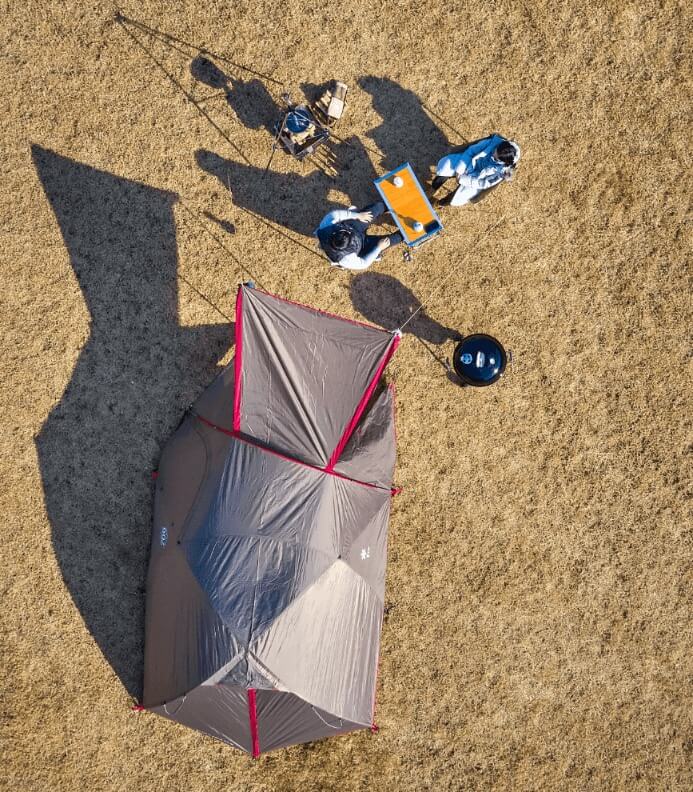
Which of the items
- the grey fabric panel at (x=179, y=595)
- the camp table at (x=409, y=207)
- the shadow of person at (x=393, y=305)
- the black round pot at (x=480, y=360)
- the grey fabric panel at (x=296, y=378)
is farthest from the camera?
the shadow of person at (x=393, y=305)

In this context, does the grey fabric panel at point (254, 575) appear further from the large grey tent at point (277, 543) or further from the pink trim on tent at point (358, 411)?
the pink trim on tent at point (358, 411)

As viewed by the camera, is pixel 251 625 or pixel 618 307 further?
pixel 618 307

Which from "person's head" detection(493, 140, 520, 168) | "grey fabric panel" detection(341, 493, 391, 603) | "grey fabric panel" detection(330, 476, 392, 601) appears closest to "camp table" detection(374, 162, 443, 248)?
"person's head" detection(493, 140, 520, 168)

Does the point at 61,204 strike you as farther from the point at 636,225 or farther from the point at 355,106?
the point at 636,225

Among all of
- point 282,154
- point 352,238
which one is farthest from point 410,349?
point 282,154

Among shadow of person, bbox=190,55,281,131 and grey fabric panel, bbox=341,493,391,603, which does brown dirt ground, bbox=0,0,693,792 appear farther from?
grey fabric panel, bbox=341,493,391,603

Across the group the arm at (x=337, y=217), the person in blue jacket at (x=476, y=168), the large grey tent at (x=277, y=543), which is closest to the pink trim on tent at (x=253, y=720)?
the large grey tent at (x=277, y=543)

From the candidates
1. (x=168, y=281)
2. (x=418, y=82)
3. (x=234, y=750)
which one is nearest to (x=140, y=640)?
(x=234, y=750)
